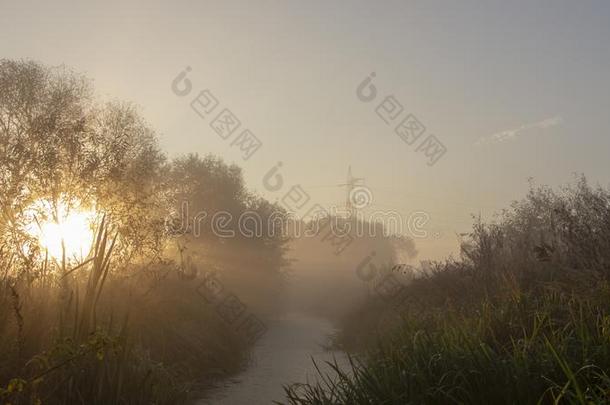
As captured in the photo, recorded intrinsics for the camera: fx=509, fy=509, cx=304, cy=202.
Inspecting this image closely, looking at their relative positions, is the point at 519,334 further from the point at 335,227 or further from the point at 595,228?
the point at 335,227

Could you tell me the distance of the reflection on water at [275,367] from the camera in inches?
462

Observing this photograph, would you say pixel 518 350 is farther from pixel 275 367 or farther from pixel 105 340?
pixel 275 367

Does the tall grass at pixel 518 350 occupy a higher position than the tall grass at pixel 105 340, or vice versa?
the tall grass at pixel 105 340

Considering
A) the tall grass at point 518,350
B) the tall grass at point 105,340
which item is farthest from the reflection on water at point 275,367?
the tall grass at point 518,350

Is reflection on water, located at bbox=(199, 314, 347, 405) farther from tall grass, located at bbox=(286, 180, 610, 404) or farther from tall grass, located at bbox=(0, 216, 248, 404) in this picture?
tall grass, located at bbox=(286, 180, 610, 404)

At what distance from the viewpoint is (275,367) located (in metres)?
16.1

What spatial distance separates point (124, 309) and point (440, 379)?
34.3ft

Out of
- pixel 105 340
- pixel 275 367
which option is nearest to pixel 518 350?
pixel 105 340

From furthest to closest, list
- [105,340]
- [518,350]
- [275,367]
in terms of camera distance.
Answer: [275,367]
[518,350]
[105,340]

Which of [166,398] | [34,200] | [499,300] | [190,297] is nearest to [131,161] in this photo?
[34,200]

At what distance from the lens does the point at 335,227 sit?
94125mm

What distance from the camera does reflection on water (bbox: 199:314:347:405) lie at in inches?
462

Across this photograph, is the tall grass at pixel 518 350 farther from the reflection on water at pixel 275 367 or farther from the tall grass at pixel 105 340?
the tall grass at pixel 105 340

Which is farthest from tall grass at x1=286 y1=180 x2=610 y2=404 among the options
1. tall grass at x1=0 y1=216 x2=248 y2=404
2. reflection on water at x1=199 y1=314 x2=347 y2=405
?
tall grass at x1=0 y1=216 x2=248 y2=404
